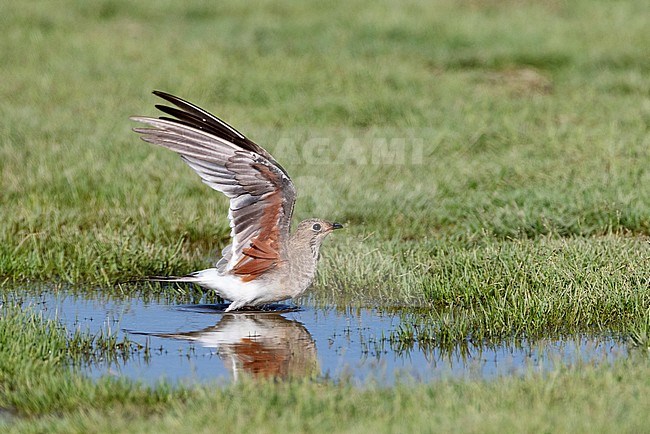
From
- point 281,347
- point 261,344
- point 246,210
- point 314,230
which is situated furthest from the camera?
point 314,230

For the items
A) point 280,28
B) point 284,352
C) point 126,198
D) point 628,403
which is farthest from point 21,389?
point 280,28

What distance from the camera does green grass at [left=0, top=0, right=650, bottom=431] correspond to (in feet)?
16.3

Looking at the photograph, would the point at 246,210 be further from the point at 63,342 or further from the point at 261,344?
the point at 63,342

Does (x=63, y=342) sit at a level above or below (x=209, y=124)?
below

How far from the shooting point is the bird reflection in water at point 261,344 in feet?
18.5

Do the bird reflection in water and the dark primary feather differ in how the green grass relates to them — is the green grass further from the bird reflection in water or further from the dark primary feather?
the dark primary feather

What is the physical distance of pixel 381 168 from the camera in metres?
10.9

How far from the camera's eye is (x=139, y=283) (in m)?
7.81

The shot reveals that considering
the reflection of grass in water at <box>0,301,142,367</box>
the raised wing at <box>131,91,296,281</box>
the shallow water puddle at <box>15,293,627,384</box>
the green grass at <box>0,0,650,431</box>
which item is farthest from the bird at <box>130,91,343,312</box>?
the reflection of grass in water at <box>0,301,142,367</box>

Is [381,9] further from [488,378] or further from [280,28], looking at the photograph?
[488,378]

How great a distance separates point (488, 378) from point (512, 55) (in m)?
10.8

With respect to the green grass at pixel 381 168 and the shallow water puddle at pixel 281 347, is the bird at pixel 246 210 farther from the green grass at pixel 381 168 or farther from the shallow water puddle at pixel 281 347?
the green grass at pixel 381 168

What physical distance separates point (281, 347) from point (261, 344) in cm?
16

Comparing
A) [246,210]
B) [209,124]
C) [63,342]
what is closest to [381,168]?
[246,210]
